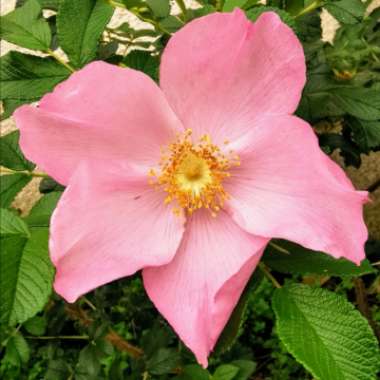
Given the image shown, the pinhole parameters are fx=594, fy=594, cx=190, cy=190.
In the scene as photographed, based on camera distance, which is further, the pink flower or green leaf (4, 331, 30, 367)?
green leaf (4, 331, 30, 367)

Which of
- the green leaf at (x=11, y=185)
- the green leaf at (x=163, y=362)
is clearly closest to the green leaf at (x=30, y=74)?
the green leaf at (x=11, y=185)

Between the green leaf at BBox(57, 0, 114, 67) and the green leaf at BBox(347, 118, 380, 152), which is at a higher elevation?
the green leaf at BBox(57, 0, 114, 67)

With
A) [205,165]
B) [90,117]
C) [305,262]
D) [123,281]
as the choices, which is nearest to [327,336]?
[305,262]

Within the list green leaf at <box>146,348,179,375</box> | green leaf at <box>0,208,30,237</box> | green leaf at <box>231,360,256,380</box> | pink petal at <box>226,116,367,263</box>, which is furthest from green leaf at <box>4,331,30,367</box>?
pink petal at <box>226,116,367,263</box>

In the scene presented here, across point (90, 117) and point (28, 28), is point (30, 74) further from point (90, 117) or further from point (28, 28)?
point (90, 117)

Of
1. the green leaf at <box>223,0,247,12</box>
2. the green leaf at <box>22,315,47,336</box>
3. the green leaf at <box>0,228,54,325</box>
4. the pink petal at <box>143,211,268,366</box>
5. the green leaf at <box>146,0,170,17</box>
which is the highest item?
the green leaf at <box>223,0,247,12</box>

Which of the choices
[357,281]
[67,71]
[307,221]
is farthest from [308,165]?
[357,281]

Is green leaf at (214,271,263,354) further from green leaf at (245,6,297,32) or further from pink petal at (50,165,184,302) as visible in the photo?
green leaf at (245,6,297,32)
